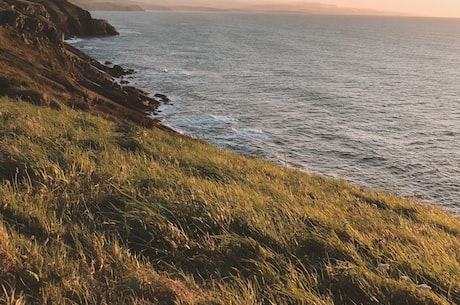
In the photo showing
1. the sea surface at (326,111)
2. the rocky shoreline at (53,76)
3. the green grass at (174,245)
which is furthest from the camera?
the sea surface at (326,111)

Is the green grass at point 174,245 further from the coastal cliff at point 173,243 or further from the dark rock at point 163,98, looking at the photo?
the dark rock at point 163,98

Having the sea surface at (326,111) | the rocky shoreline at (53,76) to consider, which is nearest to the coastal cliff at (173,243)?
the rocky shoreline at (53,76)

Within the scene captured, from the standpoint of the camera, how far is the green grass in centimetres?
395

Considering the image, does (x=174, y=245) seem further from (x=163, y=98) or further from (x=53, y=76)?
(x=163, y=98)

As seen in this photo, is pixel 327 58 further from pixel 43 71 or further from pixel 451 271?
pixel 451 271

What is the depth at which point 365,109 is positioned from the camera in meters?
47.4

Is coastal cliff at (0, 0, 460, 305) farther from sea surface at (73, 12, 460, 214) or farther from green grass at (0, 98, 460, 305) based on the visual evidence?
sea surface at (73, 12, 460, 214)

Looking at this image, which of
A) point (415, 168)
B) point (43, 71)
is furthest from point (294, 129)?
point (43, 71)

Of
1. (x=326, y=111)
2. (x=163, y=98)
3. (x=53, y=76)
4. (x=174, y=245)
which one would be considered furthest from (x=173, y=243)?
(x=163, y=98)

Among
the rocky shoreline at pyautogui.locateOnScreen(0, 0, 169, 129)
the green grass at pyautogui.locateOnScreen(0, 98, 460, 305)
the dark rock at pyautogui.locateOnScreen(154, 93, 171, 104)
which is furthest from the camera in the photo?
the dark rock at pyautogui.locateOnScreen(154, 93, 171, 104)

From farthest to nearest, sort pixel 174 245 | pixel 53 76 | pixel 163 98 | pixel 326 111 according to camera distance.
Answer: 1. pixel 163 98
2. pixel 326 111
3. pixel 53 76
4. pixel 174 245

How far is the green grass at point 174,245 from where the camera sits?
3.95m

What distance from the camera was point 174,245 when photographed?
16.5 feet

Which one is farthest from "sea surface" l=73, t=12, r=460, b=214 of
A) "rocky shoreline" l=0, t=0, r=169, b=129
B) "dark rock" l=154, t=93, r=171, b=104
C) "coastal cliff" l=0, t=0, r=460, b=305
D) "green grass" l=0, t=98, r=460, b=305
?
"green grass" l=0, t=98, r=460, b=305
